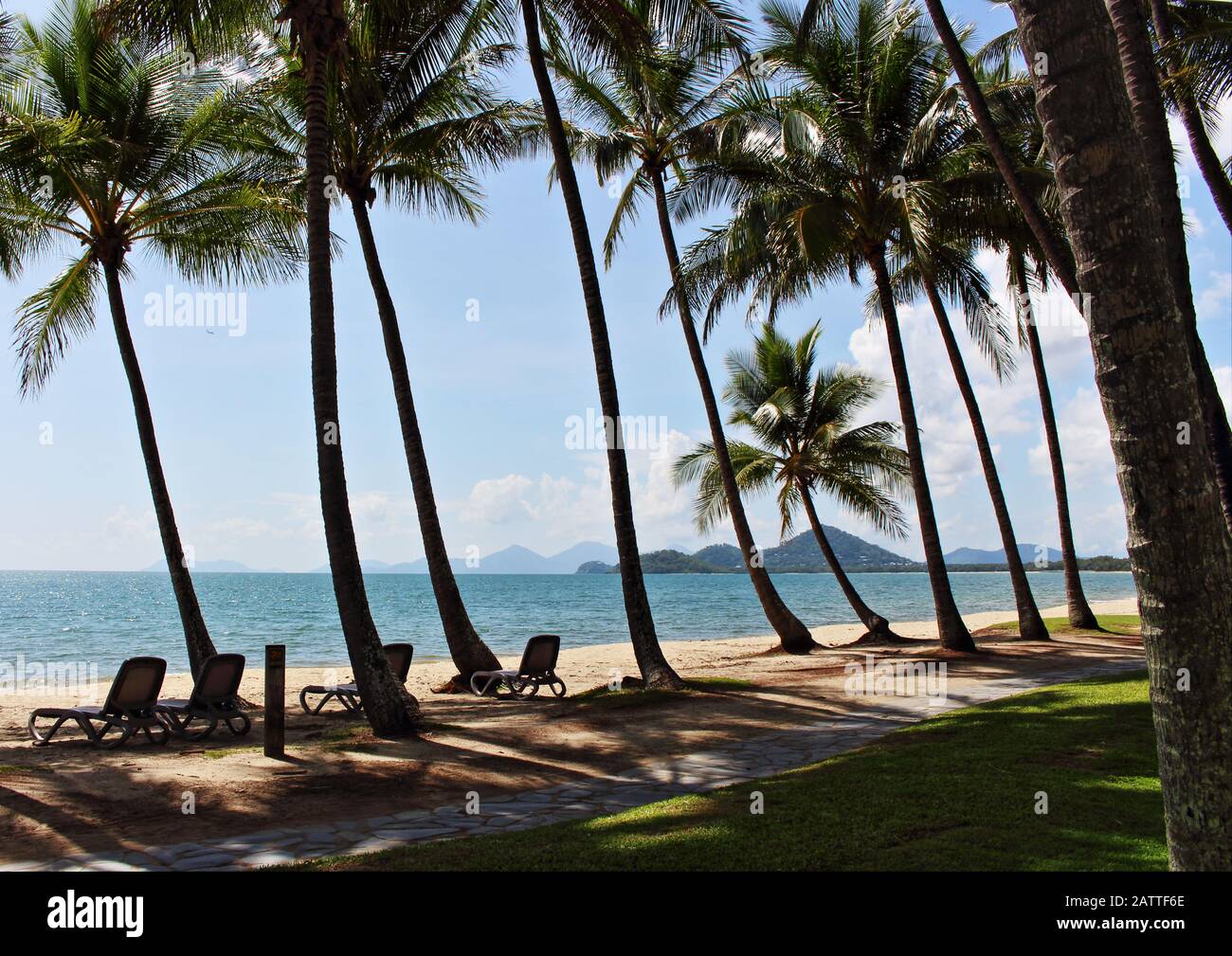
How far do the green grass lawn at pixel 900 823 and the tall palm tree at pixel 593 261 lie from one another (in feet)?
16.5

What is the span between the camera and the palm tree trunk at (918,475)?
16.6 metres

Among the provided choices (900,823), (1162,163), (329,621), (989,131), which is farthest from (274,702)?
(329,621)

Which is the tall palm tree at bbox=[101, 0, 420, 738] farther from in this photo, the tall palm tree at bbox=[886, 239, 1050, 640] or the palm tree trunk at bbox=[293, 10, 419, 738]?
the tall palm tree at bbox=[886, 239, 1050, 640]

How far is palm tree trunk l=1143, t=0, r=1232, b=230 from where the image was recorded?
443 inches

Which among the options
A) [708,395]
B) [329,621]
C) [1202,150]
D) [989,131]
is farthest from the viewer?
[329,621]

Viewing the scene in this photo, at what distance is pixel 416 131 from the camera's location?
14641 millimetres

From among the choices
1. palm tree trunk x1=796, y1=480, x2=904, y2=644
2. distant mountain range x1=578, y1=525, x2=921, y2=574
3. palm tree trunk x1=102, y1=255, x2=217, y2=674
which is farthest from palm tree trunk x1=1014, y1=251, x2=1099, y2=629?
distant mountain range x1=578, y1=525, x2=921, y2=574

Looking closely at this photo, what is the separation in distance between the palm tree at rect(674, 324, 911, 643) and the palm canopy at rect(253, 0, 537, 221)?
396 inches

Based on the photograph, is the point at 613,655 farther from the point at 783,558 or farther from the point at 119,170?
the point at 783,558

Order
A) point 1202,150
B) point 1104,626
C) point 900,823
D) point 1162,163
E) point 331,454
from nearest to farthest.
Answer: point 900,823, point 1162,163, point 331,454, point 1202,150, point 1104,626

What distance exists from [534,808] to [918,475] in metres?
12.0

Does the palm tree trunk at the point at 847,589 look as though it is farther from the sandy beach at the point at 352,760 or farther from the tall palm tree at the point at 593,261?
the tall palm tree at the point at 593,261

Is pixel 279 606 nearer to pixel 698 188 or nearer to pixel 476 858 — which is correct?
pixel 698 188
